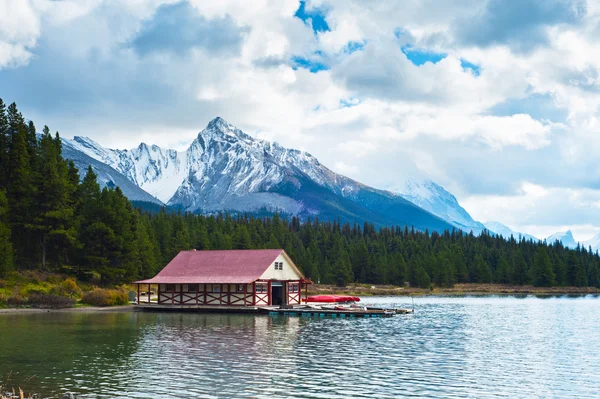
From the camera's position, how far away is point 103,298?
83.9 metres

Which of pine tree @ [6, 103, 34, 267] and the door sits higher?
pine tree @ [6, 103, 34, 267]

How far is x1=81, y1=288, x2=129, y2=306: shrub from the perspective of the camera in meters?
83.2

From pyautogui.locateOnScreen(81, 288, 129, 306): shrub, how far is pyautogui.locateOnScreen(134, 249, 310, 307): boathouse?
9.20 feet

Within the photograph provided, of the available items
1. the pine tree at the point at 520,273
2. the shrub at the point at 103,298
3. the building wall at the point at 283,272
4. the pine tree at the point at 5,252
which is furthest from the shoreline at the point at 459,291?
the pine tree at the point at 5,252

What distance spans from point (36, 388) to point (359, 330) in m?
33.1

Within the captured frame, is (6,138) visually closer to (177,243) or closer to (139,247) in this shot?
(139,247)

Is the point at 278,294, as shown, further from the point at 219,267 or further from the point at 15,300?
the point at 15,300

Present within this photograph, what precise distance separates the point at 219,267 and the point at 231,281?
23.7 feet

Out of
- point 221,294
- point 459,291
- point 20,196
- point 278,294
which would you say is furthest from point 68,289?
point 459,291

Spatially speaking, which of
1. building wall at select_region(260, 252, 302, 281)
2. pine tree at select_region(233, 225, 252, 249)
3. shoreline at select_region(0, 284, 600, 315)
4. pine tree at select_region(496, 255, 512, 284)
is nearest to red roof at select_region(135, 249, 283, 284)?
building wall at select_region(260, 252, 302, 281)

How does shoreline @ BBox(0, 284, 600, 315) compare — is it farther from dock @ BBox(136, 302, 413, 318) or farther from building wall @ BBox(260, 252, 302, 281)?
dock @ BBox(136, 302, 413, 318)

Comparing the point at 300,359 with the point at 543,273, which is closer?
the point at 300,359

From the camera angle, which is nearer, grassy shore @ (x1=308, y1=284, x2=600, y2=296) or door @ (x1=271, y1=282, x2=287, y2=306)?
door @ (x1=271, y1=282, x2=287, y2=306)

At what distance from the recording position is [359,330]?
187 feet
